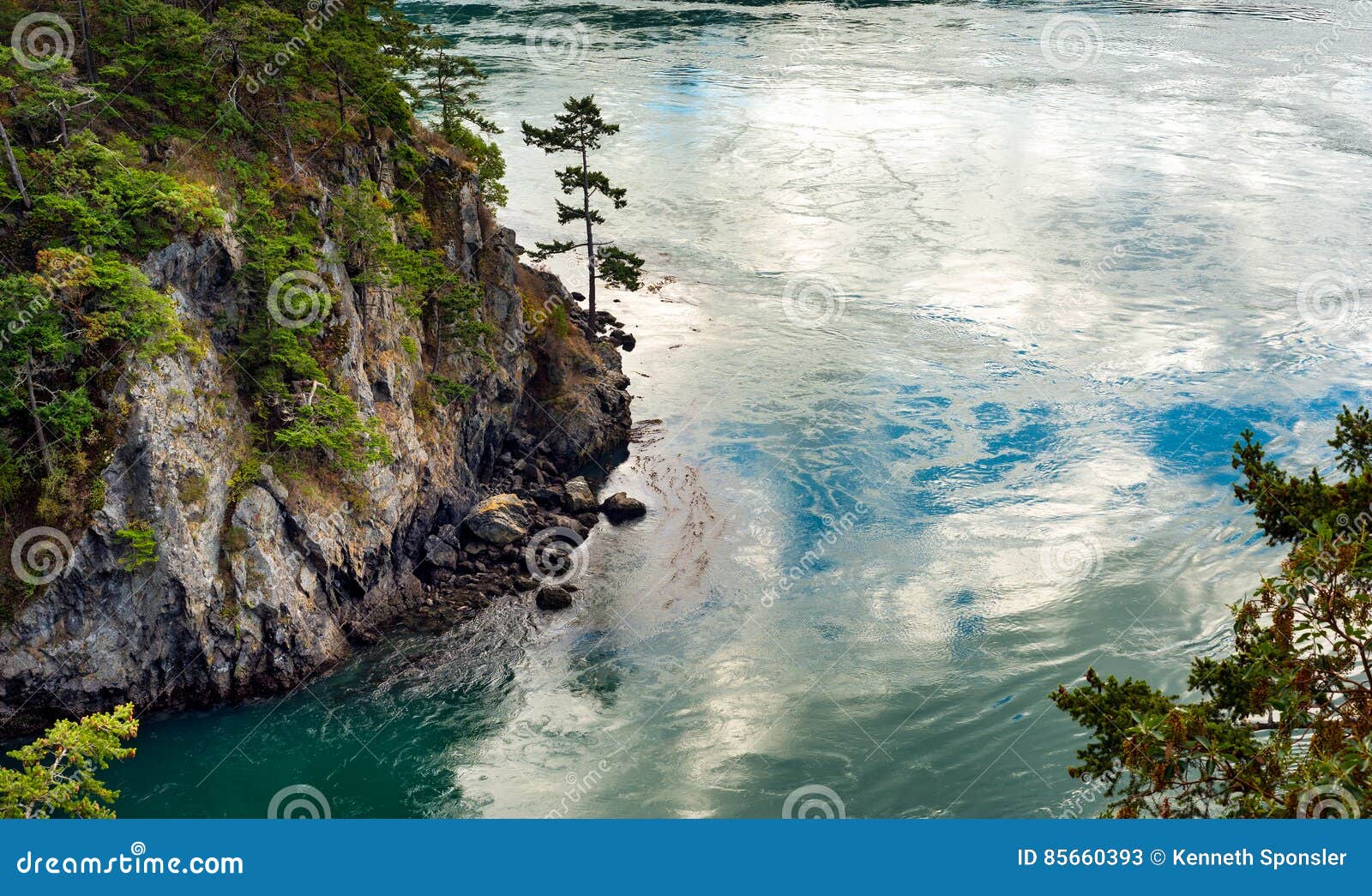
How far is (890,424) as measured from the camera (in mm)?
58188

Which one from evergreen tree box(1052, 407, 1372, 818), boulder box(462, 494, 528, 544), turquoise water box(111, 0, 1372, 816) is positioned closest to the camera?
evergreen tree box(1052, 407, 1372, 818)

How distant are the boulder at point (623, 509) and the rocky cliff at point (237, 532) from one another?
245cm

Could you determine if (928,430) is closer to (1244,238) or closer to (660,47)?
(1244,238)

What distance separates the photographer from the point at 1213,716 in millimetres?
20281

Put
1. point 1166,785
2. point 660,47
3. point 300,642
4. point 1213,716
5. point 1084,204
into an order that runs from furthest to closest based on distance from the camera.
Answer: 1. point 660,47
2. point 1084,204
3. point 300,642
4. point 1213,716
5. point 1166,785

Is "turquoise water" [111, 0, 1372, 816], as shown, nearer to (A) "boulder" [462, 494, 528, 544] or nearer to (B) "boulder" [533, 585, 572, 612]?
(B) "boulder" [533, 585, 572, 612]

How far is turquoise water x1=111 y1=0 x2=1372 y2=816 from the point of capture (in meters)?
35.9

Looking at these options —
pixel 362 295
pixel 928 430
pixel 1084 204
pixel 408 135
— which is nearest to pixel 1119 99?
pixel 1084 204

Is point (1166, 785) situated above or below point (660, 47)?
below

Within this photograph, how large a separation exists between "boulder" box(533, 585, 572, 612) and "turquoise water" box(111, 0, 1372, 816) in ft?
1.94

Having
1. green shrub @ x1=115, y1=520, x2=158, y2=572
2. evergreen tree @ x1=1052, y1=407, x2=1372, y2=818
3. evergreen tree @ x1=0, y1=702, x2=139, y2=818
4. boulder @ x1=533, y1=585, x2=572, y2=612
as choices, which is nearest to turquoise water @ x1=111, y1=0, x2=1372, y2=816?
boulder @ x1=533, y1=585, x2=572, y2=612

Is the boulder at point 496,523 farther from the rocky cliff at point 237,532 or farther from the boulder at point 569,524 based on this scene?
the boulder at point 569,524

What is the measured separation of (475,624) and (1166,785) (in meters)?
28.5

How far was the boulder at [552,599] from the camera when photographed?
140 ft
